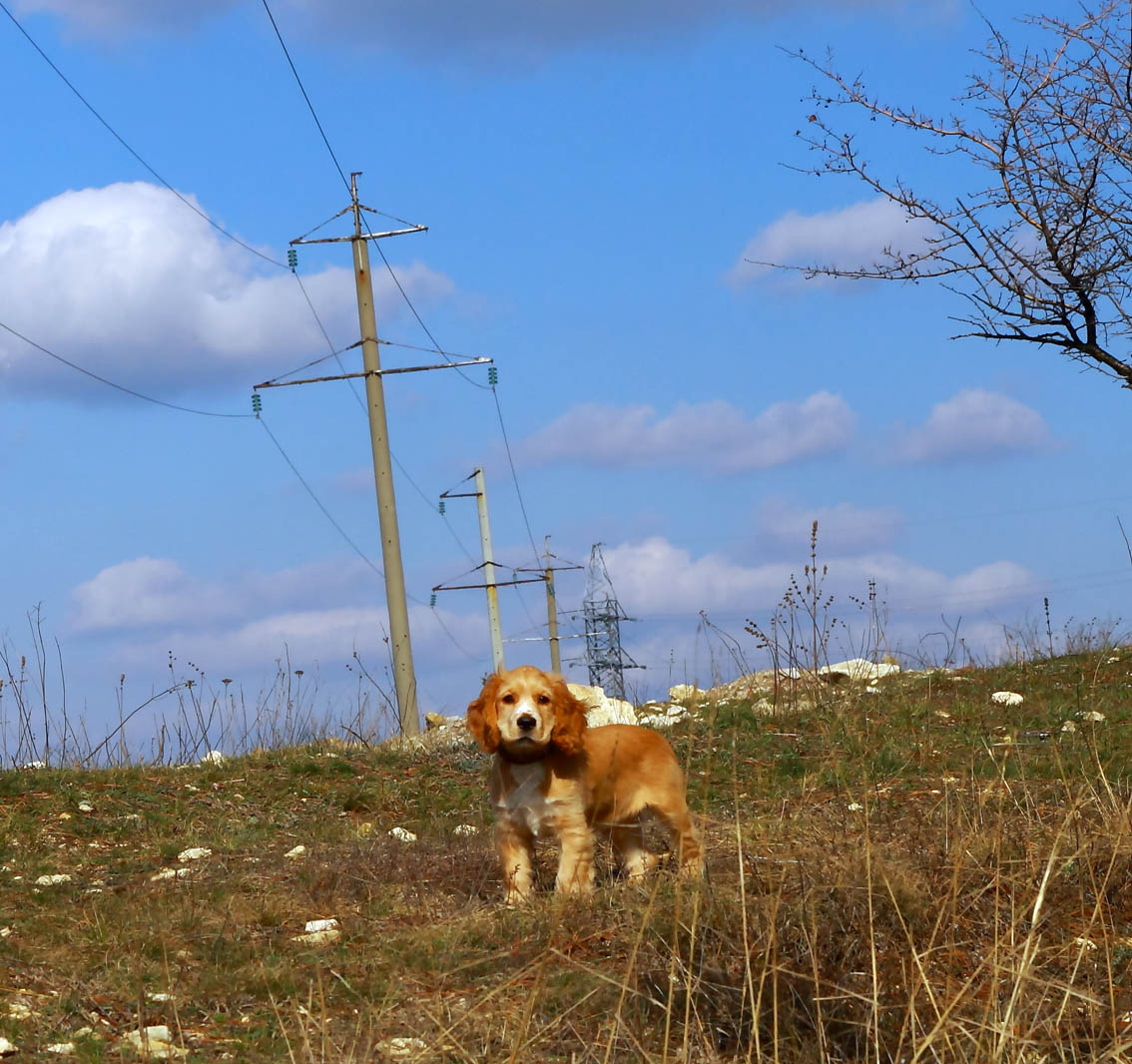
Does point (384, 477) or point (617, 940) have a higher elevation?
point (384, 477)

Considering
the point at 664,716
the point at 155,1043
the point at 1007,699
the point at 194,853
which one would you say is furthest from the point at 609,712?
the point at 155,1043

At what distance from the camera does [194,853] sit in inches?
302

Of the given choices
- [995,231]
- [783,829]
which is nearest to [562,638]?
[995,231]

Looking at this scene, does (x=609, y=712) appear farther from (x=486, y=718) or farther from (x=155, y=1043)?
(x=155, y=1043)

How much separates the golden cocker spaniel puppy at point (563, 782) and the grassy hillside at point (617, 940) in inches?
10.5

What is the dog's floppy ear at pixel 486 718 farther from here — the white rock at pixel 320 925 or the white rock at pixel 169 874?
the white rock at pixel 169 874

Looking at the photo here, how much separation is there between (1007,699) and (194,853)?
696 cm

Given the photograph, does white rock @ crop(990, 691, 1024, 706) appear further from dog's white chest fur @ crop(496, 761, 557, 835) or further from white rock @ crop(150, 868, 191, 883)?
white rock @ crop(150, 868, 191, 883)

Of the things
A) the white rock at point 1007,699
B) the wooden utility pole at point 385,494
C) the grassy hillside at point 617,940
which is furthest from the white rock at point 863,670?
the wooden utility pole at point 385,494

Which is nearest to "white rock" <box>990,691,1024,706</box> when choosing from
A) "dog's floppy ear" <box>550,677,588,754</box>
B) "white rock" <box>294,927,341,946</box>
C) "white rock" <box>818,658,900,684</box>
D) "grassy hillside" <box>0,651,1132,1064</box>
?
"white rock" <box>818,658,900,684</box>

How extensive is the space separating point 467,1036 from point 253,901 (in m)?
2.07

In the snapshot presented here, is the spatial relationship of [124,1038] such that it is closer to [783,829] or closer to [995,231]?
[783,829]

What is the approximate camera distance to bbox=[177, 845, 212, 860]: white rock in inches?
300

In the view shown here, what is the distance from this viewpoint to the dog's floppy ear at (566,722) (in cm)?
598
